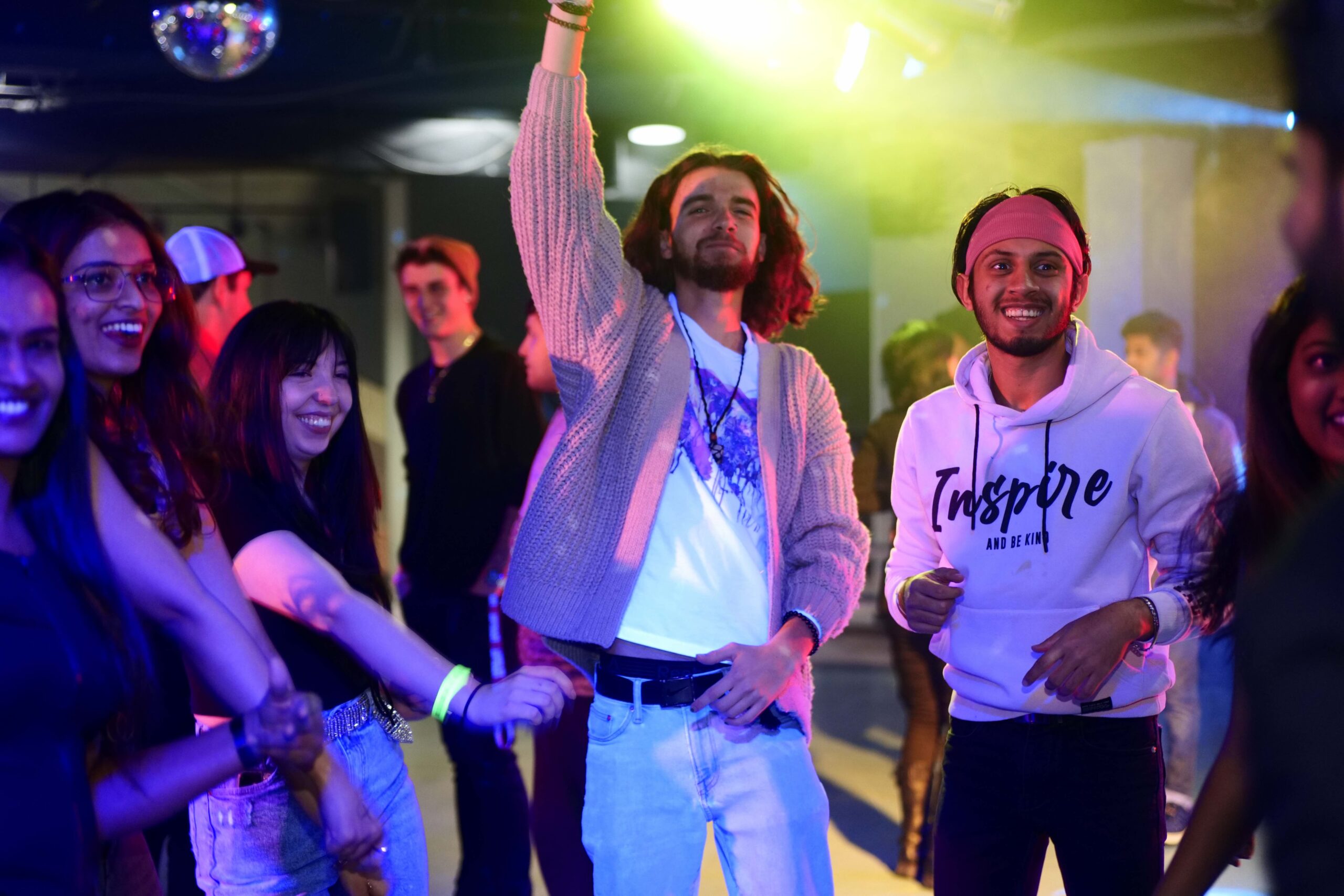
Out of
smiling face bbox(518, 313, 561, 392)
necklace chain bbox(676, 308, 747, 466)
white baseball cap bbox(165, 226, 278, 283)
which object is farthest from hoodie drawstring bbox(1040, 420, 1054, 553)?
white baseball cap bbox(165, 226, 278, 283)

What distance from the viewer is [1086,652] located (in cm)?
176

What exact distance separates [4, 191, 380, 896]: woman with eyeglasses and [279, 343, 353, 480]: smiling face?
0.44ft

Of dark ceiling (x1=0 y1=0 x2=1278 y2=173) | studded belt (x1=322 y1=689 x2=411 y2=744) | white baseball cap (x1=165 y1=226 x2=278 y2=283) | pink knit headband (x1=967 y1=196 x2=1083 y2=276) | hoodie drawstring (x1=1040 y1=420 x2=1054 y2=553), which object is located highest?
dark ceiling (x1=0 y1=0 x2=1278 y2=173)

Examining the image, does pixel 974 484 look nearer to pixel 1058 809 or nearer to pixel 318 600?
pixel 1058 809

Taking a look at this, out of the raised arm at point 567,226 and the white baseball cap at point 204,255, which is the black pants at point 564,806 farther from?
the white baseball cap at point 204,255

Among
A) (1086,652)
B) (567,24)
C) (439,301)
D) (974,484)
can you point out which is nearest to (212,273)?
(439,301)

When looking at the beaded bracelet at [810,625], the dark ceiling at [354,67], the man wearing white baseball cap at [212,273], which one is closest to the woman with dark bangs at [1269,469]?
the beaded bracelet at [810,625]

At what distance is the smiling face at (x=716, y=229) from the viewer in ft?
7.06

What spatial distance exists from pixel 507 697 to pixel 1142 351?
11.5 ft

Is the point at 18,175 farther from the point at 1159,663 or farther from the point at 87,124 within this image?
the point at 1159,663

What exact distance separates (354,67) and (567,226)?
16.0 ft

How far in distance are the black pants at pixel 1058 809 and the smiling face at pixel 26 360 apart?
1.49 metres

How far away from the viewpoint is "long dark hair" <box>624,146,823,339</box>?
2311 mm

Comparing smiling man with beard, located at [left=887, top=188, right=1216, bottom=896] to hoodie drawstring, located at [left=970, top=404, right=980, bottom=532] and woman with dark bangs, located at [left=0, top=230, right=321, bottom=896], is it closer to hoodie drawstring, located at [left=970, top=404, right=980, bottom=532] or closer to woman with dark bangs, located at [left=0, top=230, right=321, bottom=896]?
hoodie drawstring, located at [left=970, top=404, right=980, bottom=532]
